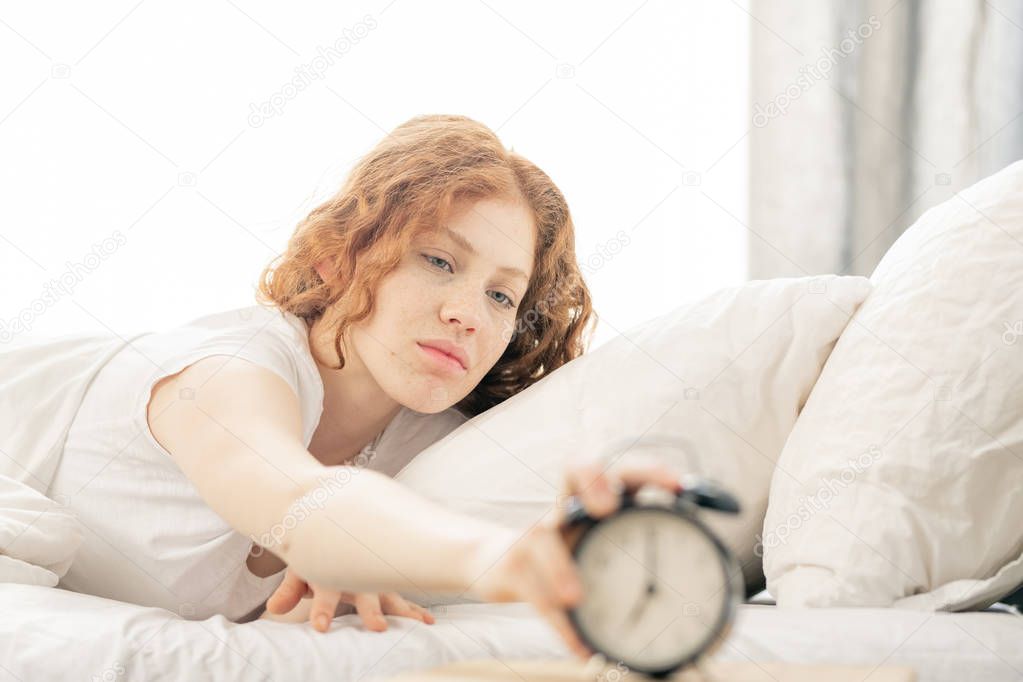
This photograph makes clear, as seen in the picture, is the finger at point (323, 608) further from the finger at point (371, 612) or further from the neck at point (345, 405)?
the neck at point (345, 405)

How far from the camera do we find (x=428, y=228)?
4.06 ft

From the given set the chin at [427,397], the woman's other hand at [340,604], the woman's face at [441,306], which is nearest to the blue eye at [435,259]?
the woman's face at [441,306]

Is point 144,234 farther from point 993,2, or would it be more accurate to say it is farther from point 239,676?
point 993,2

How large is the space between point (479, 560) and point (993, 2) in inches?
80.7

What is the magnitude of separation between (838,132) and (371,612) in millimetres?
1745

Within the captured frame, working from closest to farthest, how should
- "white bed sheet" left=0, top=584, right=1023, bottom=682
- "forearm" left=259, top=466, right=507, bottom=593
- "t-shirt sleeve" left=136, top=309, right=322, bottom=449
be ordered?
"forearm" left=259, top=466, right=507, bottom=593, "white bed sheet" left=0, top=584, right=1023, bottom=682, "t-shirt sleeve" left=136, top=309, right=322, bottom=449

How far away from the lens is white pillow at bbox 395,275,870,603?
3.75 feet

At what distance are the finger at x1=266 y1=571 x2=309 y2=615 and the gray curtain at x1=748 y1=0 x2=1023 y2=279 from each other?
1522mm

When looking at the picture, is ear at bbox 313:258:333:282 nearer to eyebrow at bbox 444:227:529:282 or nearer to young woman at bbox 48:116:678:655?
young woman at bbox 48:116:678:655

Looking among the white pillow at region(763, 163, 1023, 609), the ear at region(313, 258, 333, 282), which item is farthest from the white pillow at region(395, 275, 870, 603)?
the ear at region(313, 258, 333, 282)

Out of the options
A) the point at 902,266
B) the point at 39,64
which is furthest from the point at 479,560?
the point at 39,64

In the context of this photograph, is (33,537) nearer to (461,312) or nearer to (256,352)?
(256,352)

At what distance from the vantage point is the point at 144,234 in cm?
209

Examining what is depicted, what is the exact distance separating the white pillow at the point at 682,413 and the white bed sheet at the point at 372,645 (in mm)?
232
